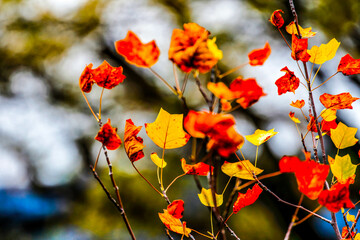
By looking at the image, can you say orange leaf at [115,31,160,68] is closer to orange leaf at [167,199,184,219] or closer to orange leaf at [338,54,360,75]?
orange leaf at [167,199,184,219]

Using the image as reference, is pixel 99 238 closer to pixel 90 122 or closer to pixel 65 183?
pixel 65 183

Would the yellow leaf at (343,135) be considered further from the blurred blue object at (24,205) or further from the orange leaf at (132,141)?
the blurred blue object at (24,205)

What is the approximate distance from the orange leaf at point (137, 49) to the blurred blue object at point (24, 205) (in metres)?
2.43

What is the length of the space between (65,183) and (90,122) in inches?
24.5

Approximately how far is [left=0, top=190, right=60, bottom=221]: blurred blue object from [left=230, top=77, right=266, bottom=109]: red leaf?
250 cm

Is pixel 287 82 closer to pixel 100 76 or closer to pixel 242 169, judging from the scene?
pixel 242 169

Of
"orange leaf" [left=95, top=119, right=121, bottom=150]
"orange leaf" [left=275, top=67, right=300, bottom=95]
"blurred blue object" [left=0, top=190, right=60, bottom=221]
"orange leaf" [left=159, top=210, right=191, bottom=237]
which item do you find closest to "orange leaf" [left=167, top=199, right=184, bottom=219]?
"orange leaf" [left=159, top=210, right=191, bottom=237]

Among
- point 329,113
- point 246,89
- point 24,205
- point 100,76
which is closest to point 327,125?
point 329,113

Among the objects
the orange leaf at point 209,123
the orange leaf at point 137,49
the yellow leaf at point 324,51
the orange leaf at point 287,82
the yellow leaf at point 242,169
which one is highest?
the orange leaf at point 137,49

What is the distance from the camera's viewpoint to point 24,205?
242 cm

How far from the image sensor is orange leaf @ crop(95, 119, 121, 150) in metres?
0.29

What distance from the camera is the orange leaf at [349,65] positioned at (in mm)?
379

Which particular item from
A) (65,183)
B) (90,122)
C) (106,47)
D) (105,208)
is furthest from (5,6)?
(105,208)

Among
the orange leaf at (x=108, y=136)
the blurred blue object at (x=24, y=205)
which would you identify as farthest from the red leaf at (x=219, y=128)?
the blurred blue object at (x=24, y=205)
